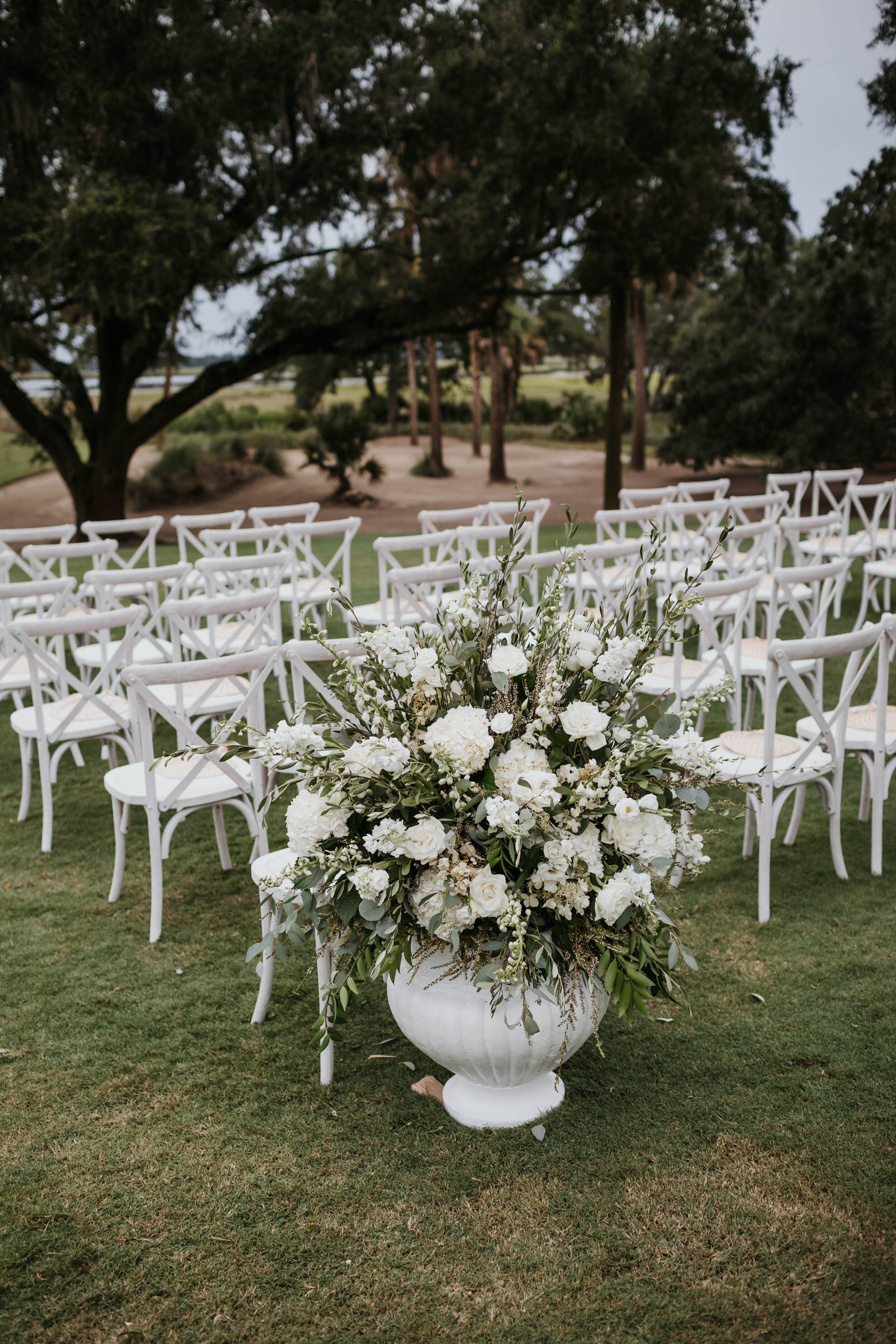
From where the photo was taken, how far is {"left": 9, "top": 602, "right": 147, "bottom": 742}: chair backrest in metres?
4.10

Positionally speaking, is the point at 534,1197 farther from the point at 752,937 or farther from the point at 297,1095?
the point at 752,937

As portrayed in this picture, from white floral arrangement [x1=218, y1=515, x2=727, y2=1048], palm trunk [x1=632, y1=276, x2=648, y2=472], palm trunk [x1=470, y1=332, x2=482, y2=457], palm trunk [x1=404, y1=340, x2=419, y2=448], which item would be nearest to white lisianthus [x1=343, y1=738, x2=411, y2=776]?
white floral arrangement [x1=218, y1=515, x2=727, y2=1048]

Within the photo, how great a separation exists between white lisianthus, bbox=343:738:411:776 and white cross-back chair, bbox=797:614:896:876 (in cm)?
208

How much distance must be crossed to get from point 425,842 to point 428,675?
36cm

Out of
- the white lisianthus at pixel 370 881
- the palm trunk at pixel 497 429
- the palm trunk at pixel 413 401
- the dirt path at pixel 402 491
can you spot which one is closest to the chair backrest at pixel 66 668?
the white lisianthus at pixel 370 881

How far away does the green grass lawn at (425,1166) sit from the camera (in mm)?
2092

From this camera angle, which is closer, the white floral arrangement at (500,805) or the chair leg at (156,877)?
the white floral arrangement at (500,805)

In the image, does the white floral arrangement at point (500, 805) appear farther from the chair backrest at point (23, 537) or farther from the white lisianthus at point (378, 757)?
the chair backrest at point (23, 537)

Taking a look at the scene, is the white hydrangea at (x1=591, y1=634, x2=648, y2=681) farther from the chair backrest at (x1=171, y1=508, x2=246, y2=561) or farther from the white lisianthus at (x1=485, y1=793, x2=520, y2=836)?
the chair backrest at (x1=171, y1=508, x2=246, y2=561)

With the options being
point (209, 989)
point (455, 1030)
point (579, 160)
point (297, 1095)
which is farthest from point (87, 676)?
point (579, 160)

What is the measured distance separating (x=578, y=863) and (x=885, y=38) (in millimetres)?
14165

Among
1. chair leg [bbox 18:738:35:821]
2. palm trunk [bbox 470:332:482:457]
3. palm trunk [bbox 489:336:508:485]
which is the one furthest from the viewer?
palm trunk [bbox 470:332:482:457]

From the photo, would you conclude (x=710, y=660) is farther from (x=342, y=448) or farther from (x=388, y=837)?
(x=342, y=448)

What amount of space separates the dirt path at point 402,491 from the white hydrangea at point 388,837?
13897mm
